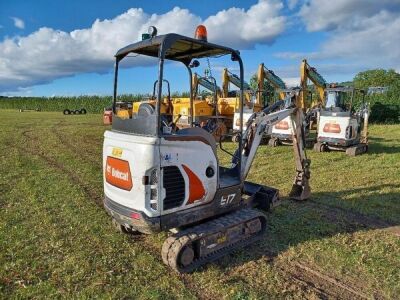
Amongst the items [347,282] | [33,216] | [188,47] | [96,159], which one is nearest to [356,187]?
[347,282]

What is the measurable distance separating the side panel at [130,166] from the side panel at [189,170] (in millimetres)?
152

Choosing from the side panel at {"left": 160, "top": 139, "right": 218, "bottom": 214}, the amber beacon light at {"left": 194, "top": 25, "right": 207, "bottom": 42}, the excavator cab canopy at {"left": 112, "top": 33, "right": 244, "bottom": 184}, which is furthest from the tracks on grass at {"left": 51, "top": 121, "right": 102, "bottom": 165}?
the amber beacon light at {"left": 194, "top": 25, "right": 207, "bottom": 42}

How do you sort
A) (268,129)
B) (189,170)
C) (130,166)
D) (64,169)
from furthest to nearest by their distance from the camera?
(64,169) < (268,129) < (189,170) < (130,166)

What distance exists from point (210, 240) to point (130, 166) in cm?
138

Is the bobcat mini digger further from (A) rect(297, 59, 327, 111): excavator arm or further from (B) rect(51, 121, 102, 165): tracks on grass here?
(A) rect(297, 59, 327, 111): excavator arm

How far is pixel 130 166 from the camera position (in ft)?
14.5

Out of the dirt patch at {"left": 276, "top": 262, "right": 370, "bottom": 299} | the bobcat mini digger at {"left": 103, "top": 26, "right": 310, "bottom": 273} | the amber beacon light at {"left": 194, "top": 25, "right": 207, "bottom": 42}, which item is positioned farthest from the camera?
the amber beacon light at {"left": 194, "top": 25, "right": 207, "bottom": 42}

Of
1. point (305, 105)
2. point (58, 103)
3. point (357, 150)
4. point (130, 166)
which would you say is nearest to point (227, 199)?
point (130, 166)

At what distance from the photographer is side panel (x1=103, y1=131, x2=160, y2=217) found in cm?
423

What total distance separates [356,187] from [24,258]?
6921 millimetres

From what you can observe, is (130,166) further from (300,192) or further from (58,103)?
(58,103)

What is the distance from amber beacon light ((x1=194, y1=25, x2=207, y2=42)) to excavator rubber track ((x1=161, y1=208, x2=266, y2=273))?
2.39 m

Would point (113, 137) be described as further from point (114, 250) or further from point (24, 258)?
point (24, 258)

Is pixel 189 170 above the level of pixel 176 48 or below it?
below
